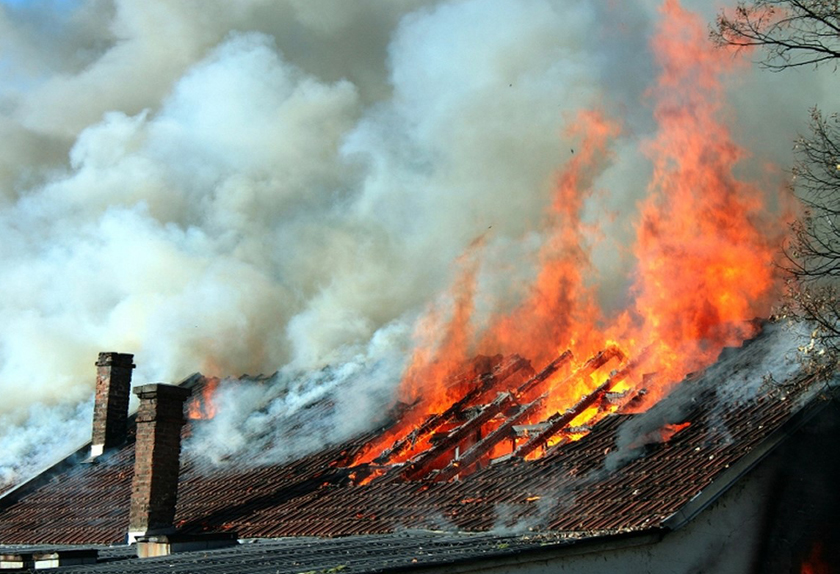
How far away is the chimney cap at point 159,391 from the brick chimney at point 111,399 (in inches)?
202

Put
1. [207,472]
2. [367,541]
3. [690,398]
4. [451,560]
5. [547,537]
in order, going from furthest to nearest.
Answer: [207,472]
[690,398]
[367,541]
[547,537]
[451,560]

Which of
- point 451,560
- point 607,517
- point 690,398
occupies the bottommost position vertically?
point 451,560

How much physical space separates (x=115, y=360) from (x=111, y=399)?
31.5 inches

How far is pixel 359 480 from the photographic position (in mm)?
14977

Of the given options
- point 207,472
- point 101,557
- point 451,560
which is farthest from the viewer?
point 207,472

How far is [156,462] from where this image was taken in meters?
15.1

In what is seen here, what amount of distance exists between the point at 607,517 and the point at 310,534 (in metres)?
4.17

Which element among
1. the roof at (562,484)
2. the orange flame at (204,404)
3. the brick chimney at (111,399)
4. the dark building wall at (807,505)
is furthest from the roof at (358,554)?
the orange flame at (204,404)

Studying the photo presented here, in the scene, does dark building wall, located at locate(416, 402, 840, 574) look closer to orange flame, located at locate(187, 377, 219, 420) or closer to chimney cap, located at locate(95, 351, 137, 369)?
orange flame, located at locate(187, 377, 219, 420)

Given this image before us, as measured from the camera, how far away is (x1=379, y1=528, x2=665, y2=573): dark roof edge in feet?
29.5

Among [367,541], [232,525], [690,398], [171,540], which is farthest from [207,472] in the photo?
[690,398]

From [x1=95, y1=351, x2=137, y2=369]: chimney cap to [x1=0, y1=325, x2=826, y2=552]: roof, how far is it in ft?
13.9

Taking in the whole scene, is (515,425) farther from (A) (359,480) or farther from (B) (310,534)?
(B) (310,534)

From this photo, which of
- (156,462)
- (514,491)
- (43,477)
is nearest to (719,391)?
(514,491)
